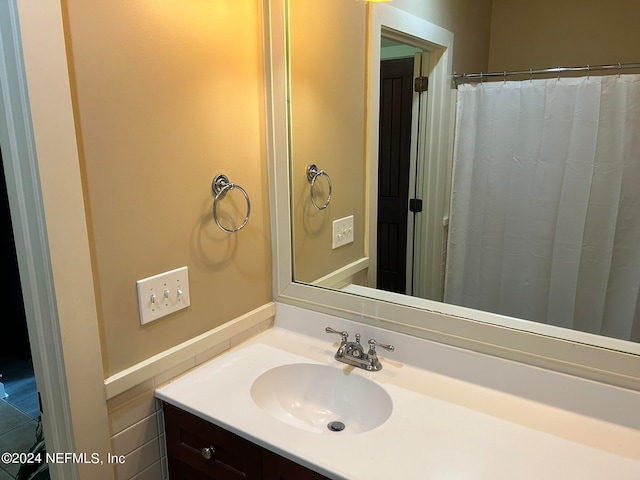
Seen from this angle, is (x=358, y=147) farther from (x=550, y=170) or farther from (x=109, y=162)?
(x=109, y=162)

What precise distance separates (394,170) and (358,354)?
0.60 meters

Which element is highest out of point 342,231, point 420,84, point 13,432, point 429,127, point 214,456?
point 420,84

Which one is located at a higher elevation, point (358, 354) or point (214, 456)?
point (358, 354)

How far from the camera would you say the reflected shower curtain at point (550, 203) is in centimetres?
113

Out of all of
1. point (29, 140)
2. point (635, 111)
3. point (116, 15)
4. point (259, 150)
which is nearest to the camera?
point (29, 140)

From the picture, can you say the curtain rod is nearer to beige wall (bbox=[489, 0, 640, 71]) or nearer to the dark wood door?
beige wall (bbox=[489, 0, 640, 71])

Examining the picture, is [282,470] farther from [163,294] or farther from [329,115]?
[329,115]

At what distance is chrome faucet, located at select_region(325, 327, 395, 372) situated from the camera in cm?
128

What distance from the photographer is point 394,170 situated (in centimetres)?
149

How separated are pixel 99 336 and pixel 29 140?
45 cm

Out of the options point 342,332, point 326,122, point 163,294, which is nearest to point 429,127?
point 326,122

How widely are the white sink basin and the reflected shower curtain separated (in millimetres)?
381

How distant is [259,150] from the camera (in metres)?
1.43

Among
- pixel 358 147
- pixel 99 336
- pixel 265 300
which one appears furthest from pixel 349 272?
pixel 99 336
